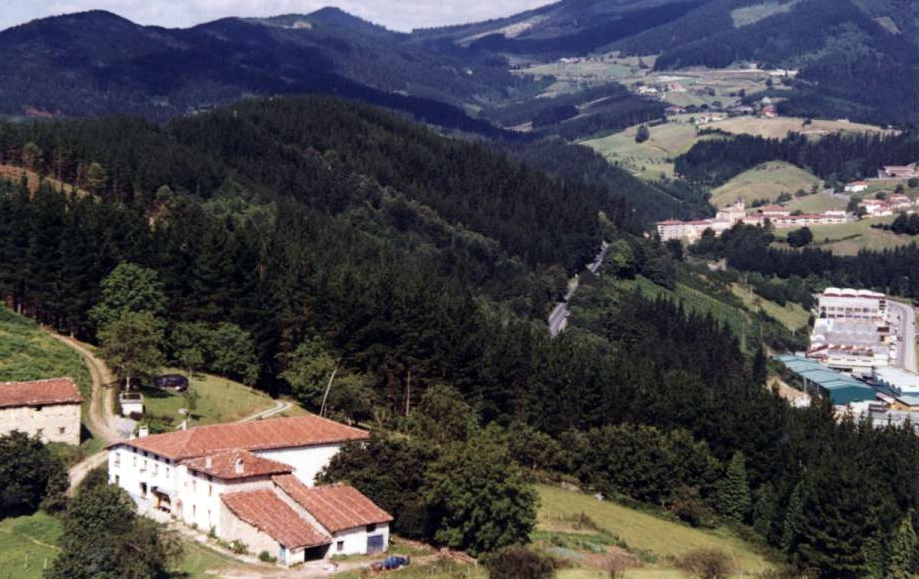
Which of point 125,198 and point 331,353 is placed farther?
point 125,198

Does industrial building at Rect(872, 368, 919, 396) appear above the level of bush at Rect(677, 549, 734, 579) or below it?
below

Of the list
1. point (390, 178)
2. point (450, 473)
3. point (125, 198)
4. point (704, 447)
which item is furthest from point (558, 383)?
point (390, 178)

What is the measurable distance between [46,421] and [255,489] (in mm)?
12946

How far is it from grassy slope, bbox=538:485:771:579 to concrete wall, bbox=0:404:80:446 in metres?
25.9

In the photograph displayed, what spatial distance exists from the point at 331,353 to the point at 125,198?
53.7 meters

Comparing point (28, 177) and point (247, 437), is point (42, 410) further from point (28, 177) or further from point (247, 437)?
point (28, 177)

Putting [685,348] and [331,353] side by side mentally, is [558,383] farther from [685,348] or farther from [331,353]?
[685,348]

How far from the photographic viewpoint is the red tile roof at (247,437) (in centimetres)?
6375

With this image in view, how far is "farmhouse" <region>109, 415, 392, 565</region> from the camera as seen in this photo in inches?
2315

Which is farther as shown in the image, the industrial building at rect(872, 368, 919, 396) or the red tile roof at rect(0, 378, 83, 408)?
Result: the industrial building at rect(872, 368, 919, 396)

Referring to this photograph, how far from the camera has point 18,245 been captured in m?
90.6

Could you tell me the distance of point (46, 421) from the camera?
66562 millimetres

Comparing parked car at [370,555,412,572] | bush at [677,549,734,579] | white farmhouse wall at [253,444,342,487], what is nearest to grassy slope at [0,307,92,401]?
white farmhouse wall at [253,444,342,487]

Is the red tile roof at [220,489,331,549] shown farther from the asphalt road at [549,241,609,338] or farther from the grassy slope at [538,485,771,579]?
the asphalt road at [549,241,609,338]
